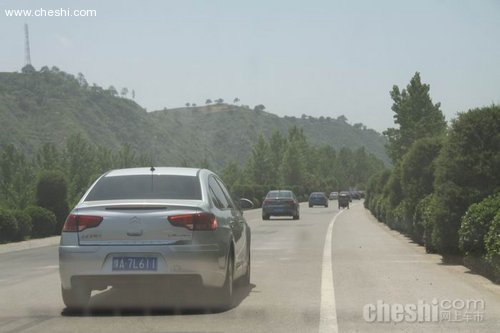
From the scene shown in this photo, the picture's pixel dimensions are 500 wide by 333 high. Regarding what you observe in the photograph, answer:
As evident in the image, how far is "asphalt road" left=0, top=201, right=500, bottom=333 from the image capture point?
8180 mm

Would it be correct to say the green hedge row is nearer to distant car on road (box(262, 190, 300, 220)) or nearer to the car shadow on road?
the car shadow on road

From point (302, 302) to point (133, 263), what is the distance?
2488 mm

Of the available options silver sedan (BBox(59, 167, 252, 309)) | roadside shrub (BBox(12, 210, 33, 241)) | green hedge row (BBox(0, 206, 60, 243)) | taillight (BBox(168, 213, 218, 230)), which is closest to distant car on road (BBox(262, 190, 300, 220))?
green hedge row (BBox(0, 206, 60, 243))

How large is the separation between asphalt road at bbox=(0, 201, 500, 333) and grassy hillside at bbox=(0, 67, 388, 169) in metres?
82.4

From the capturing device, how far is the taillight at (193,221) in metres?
8.73

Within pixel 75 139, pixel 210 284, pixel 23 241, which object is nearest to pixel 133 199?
pixel 210 284

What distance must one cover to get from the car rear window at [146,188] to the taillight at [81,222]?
482mm

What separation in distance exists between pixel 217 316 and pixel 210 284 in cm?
38

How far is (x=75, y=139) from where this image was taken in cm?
5688

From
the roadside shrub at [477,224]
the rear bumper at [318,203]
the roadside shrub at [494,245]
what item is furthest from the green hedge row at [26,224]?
the rear bumper at [318,203]

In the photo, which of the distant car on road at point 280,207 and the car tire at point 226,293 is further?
the distant car on road at point 280,207

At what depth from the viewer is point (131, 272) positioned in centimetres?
855

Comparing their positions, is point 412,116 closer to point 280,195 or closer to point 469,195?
point 280,195

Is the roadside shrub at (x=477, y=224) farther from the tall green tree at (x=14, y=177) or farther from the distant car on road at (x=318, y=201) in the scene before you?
the distant car on road at (x=318, y=201)
